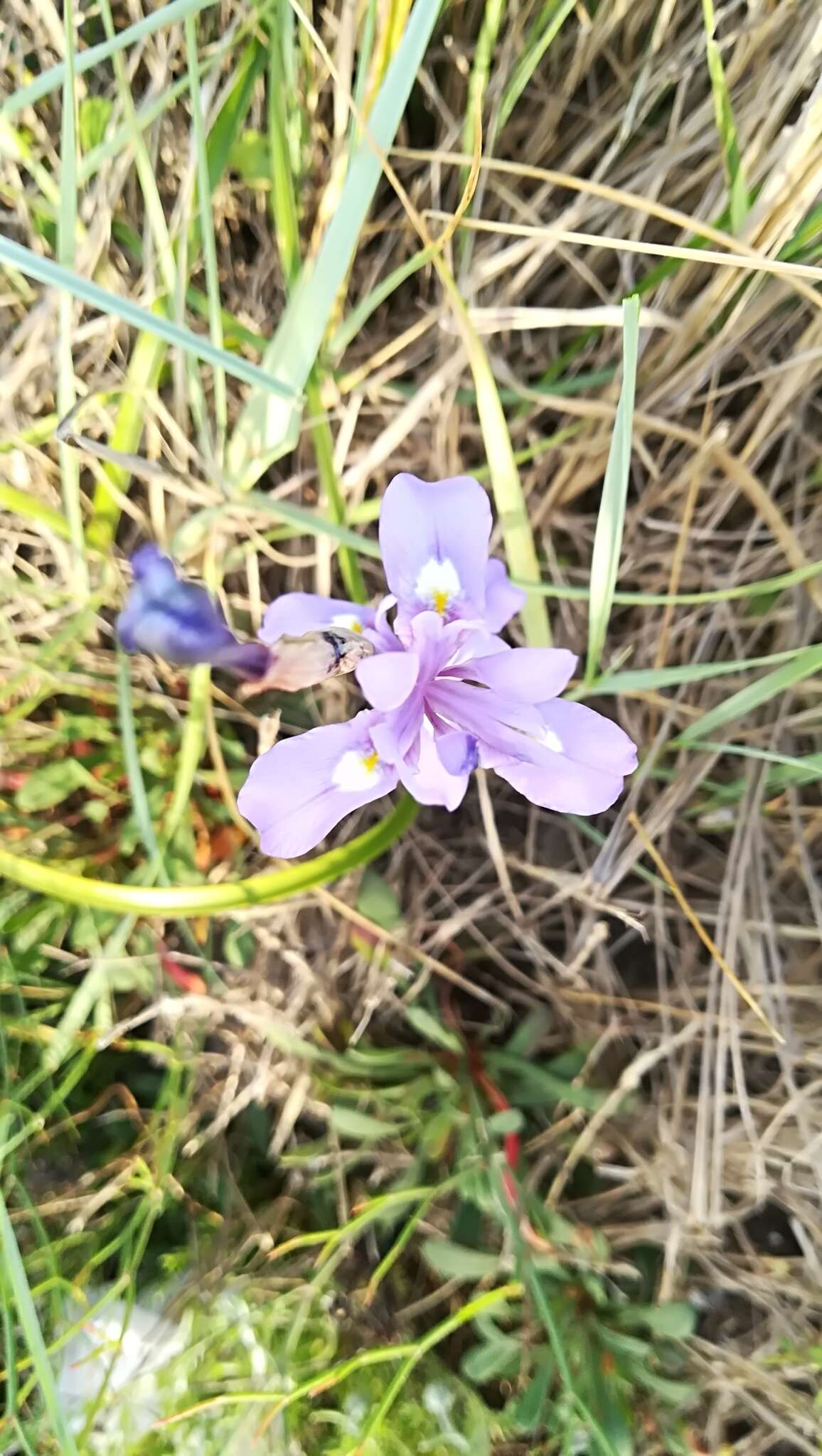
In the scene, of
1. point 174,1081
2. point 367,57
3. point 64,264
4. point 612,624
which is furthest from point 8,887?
point 367,57

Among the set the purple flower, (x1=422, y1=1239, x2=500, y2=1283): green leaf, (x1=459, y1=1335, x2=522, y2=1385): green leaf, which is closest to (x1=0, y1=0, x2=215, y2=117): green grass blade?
the purple flower

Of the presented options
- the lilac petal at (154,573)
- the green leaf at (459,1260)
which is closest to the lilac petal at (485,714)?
the lilac petal at (154,573)

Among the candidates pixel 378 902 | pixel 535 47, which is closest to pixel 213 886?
pixel 378 902

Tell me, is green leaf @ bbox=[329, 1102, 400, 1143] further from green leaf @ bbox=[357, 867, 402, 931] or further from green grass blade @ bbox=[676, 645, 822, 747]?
green grass blade @ bbox=[676, 645, 822, 747]

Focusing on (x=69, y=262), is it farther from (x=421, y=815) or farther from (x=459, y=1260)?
(x=459, y=1260)

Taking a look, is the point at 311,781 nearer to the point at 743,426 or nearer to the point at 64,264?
the point at 64,264

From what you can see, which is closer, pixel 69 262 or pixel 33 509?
pixel 69 262
